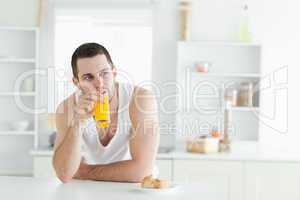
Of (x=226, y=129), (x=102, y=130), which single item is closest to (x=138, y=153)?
(x=102, y=130)

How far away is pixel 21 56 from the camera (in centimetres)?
487

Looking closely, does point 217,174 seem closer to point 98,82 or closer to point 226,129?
point 226,129

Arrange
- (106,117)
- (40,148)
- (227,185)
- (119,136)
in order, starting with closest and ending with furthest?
1. (106,117)
2. (119,136)
3. (227,185)
4. (40,148)

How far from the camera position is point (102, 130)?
2.77 m

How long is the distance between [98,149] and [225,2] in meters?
2.53

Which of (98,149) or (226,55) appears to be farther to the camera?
(226,55)

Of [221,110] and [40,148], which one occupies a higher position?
[221,110]

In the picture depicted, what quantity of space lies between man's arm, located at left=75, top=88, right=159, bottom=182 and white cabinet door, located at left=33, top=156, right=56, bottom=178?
66.2 inches

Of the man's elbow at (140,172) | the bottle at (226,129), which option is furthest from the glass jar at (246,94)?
the man's elbow at (140,172)

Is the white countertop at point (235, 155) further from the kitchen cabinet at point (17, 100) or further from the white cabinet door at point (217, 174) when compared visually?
the kitchen cabinet at point (17, 100)

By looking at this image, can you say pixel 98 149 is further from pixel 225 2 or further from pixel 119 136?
pixel 225 2

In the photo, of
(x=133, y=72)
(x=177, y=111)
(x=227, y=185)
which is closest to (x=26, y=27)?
(x=133, y=72)

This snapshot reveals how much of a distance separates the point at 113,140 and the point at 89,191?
15.0 inches

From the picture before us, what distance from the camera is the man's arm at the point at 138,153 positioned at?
8.77 feet
